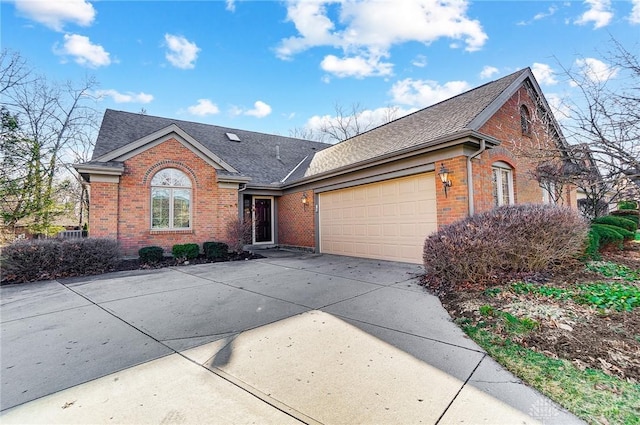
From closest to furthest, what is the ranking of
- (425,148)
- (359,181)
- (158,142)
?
(425,148), (359,181), (158,142)

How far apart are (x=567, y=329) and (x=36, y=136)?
23.2 metres

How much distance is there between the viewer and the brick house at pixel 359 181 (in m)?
7.32

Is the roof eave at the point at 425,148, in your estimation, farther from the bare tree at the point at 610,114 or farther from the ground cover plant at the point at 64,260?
the ground cover plant at the point at 64,260

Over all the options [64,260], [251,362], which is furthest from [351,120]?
[251,362]

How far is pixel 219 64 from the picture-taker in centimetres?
1228

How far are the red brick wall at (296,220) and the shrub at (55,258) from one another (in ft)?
21.2

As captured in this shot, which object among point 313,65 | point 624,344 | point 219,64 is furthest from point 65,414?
point 313,65

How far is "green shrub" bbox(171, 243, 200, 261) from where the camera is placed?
366 inches

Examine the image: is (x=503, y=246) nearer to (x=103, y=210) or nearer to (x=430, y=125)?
(x=430, y=125)

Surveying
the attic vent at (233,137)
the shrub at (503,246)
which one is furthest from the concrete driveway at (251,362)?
the attic vent at (233,137)

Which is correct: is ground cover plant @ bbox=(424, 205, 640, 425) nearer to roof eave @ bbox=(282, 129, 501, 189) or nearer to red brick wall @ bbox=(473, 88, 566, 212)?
red brick wall @ bbox=(473, 88, 566, 212)

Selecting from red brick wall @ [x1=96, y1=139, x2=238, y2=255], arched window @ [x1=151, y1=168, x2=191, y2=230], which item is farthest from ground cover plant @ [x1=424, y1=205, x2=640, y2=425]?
arched window @ [x1=151, y1=168, x2=191, y2=230]

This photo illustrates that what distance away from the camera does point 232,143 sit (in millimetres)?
15188

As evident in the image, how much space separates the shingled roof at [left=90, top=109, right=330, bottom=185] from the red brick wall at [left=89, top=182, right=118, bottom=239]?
112 cm
